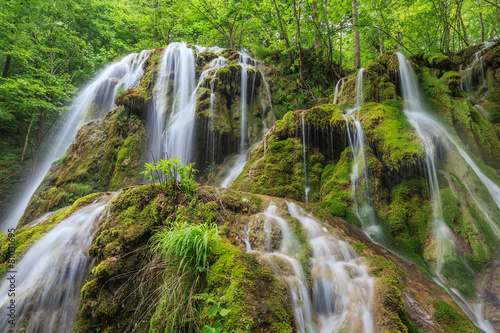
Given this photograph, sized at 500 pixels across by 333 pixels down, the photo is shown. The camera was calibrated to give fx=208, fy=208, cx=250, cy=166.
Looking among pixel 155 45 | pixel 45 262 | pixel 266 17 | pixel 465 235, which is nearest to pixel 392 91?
pixel 465 235

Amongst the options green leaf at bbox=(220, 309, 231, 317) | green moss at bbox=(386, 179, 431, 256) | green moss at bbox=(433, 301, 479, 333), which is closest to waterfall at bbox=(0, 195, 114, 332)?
green leaf at bbox=(220, 309, 231, 317)

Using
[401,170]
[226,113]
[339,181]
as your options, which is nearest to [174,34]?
A: [226,113]

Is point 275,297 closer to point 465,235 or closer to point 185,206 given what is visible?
point 185,206

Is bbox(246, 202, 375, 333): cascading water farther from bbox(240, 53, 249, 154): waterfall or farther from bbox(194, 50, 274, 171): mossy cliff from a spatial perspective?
bbox(240, 53, 249, 154): waterfall

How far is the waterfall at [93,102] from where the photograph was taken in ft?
37.1

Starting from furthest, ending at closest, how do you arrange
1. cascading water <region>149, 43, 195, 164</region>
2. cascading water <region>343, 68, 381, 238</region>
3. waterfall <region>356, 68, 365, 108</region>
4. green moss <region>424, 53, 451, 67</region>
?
cascading water <region>149, 43, 195, 164</region> → waterfall <region>356, 68, 365, 108</region> → green moss <region>424, 53, 451, 67</region> → cascading water <region>343, 68, 381, 238</region>

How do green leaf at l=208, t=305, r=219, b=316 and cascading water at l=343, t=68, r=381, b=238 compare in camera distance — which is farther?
cascading water at l=343, t=68, r=381, b=238

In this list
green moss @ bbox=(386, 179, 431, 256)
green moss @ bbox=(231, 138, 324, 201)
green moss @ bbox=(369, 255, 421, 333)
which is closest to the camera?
green moss @ bbox=(369, 255, 421, 333)

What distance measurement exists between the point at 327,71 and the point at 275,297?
46.1ft

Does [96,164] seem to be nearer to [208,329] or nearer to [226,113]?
[226,113]

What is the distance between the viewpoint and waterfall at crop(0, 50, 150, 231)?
37.1 ft

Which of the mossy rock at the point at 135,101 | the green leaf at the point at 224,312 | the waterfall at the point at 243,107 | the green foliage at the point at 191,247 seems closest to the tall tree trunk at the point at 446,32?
the waterfall at the point at 243,107

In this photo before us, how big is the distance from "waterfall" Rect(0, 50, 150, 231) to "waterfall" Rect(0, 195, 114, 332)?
1041cm

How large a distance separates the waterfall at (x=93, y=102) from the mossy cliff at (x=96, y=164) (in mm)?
2556
